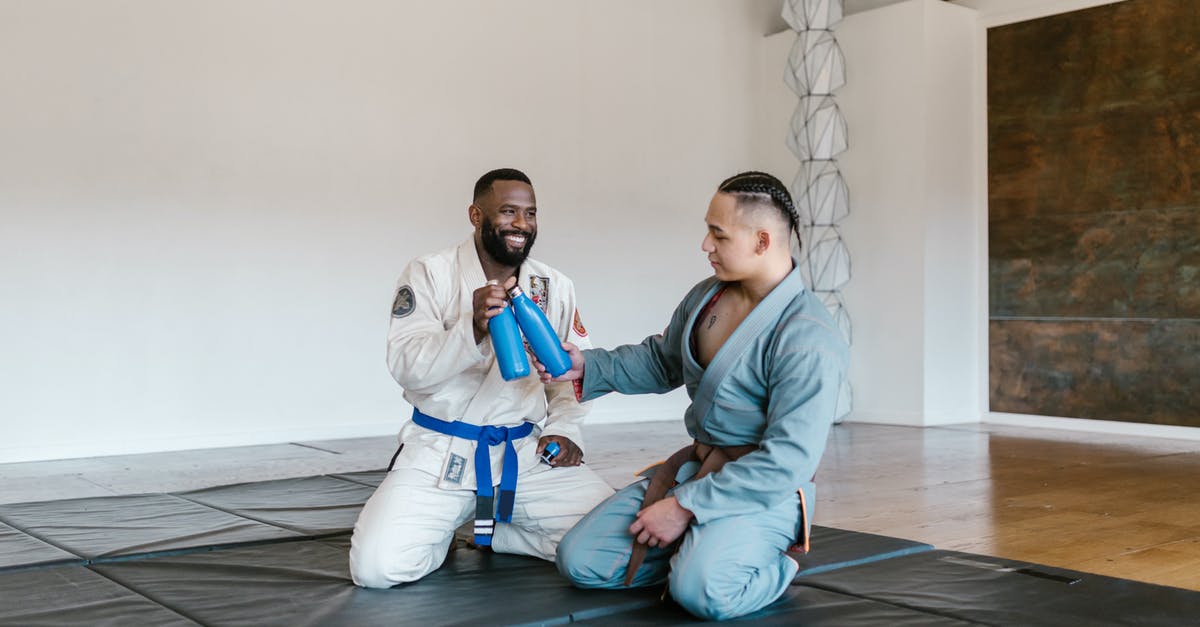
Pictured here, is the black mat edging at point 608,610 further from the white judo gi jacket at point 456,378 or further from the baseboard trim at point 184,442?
the baseboard trim at point 184,442

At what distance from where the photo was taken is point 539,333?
2570 mm

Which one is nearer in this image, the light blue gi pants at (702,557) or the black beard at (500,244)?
the light blue gi pants at (702,557)

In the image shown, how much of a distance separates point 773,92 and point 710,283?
5.11 meters

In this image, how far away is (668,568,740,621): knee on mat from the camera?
7.46ft

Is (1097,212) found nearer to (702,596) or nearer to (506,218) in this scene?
(506,218)

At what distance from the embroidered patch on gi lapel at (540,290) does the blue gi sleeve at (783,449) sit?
817mm

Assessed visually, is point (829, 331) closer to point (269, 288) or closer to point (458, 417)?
point (458, 417)

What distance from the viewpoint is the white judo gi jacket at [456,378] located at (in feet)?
8.78

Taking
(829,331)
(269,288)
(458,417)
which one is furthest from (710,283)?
(269,288)

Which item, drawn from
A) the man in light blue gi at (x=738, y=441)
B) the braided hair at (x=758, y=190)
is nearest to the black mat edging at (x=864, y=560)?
the man in light blue gi at (x=738, y=441)

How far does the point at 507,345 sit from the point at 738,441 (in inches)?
22.0

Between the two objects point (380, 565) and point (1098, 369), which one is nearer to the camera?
point (380, 565)

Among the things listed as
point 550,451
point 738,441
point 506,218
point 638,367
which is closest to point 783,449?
point 738,441

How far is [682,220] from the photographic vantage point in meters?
7.24
